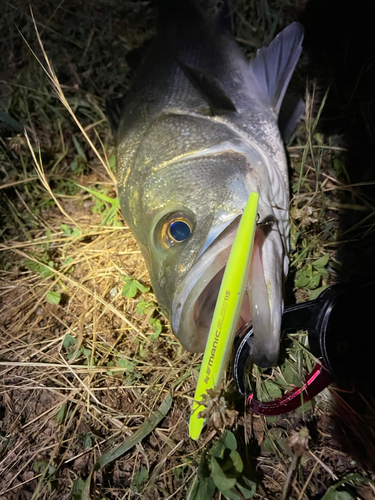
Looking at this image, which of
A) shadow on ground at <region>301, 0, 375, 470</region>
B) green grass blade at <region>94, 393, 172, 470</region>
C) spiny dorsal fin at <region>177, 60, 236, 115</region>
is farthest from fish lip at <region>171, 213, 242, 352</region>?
shadow on ground at <region>301, 0, 375, 470</region>

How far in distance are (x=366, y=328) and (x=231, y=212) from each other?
908 mm

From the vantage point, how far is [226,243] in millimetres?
1599

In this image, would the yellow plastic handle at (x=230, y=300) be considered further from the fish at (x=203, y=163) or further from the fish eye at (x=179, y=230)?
Answer: the fish eye at (x=179, y=230)

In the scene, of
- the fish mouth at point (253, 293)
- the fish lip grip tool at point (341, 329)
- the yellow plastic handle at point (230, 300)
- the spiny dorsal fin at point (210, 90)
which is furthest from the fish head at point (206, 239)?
the spiny dorsal fin at point (210, 90)

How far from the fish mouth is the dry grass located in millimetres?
489

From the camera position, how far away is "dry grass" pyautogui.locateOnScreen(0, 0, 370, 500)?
192cm

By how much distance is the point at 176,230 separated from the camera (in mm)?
1752

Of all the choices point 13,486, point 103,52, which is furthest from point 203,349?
point 103,52

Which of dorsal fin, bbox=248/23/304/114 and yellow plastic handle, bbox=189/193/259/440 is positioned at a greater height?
dorsal fin, bbox=248/23/304/114

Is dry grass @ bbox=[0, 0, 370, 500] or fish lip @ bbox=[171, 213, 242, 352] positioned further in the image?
dry grass @ bbox=[0, 0, 370, 500]

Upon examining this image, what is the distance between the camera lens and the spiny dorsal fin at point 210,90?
1.99 meters

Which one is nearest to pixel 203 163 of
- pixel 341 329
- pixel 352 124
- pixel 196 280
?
pixel 196 280

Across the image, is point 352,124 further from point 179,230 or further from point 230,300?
point 230,300

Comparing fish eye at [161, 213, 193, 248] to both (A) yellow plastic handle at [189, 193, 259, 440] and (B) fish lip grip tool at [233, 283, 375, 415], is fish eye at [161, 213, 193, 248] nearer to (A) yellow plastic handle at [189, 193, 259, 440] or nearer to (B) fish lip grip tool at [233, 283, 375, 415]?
(A) yellow plastic handle at [189, 193, 259, 440]
